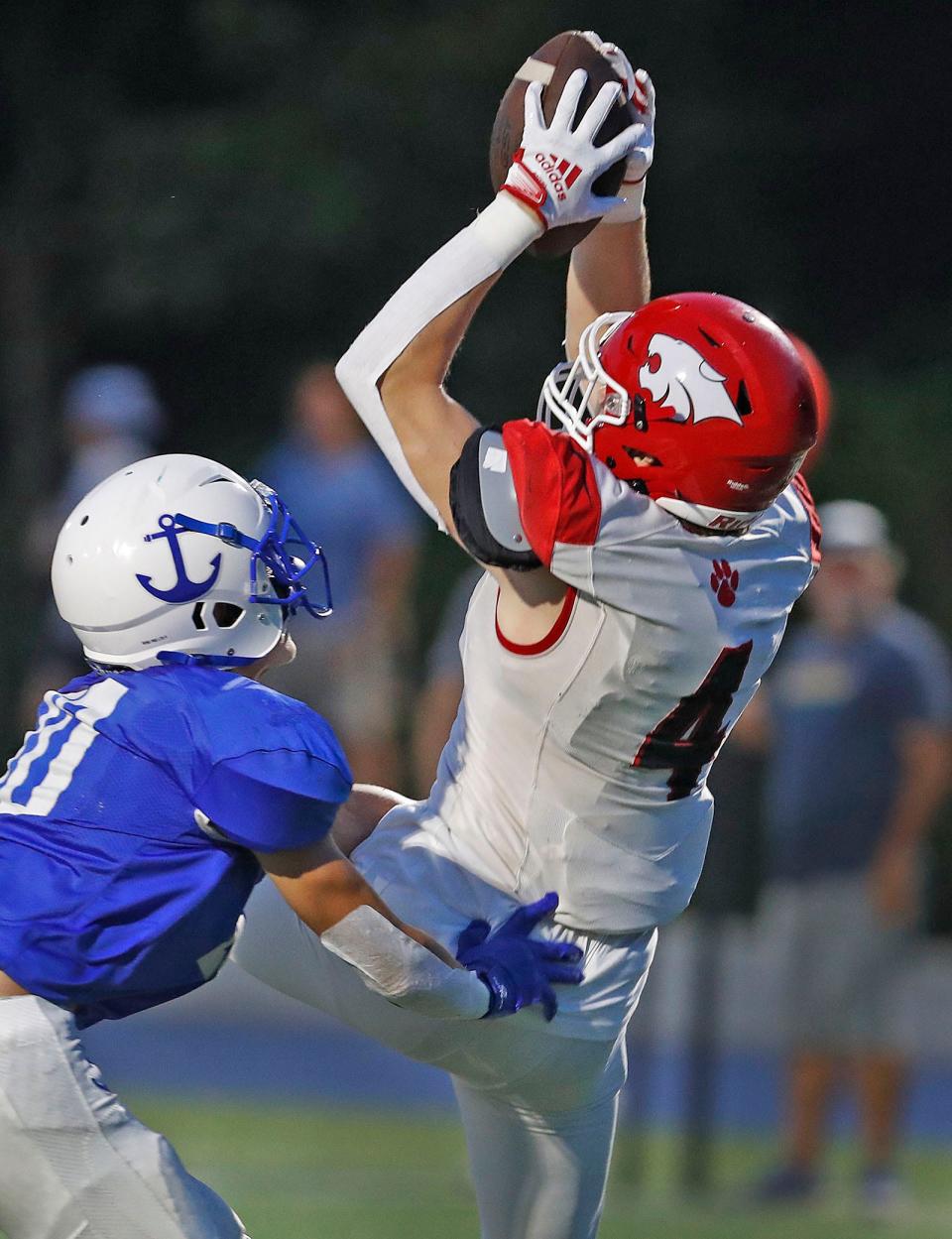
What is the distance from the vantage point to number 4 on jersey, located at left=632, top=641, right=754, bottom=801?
9.36 feet

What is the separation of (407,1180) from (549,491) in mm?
3372

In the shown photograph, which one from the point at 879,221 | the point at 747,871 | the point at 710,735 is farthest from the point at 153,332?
the point at 710,735

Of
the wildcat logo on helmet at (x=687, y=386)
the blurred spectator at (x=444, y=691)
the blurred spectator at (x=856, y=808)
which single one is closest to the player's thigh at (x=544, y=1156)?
the wildcat logo on helmet at (x=687, y=386)

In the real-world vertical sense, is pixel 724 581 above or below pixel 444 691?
above

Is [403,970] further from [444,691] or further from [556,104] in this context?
[444,691]

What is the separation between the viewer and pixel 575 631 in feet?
9.12

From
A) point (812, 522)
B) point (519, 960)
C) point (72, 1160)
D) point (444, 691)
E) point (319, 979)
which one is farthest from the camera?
point (444, 691)

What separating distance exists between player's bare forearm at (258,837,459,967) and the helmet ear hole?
339 mm

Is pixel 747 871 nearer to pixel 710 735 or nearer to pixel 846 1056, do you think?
pixel 846 1056

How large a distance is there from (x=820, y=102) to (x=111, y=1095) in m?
9.85

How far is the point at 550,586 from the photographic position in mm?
2764

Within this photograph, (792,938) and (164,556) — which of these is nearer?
(164,556)

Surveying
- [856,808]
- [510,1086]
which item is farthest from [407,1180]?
[510,1086]

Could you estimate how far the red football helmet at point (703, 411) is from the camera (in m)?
2.72
